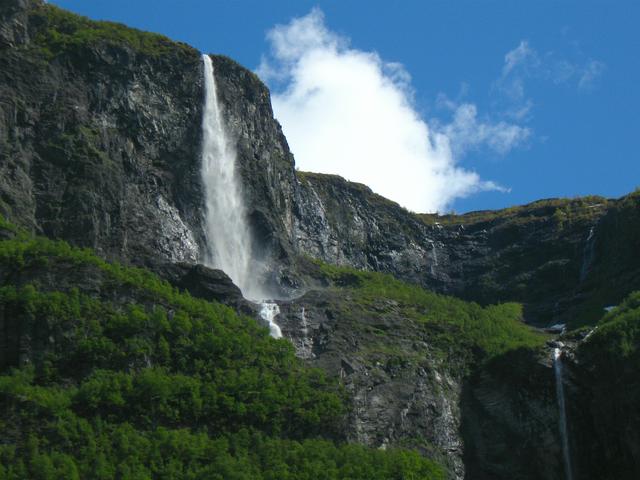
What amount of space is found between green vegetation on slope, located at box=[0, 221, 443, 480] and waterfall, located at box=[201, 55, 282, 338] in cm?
1923

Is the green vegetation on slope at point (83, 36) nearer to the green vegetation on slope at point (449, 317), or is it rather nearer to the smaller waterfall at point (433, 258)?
the green vegetation on slope at point (449, 317)

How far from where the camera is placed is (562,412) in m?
72.1

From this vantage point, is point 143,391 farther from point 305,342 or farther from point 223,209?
point 223,209

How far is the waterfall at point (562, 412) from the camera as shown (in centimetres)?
7019

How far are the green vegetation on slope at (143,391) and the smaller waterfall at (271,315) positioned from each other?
5894 mm

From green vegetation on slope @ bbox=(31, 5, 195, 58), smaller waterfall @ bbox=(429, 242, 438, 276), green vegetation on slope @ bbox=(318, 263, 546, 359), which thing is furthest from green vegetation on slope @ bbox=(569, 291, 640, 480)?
green vegetation on slope @ bbox=(31, 5, 195, 58)

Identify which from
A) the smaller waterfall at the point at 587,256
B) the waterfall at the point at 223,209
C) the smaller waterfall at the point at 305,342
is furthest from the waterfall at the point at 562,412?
the smaller waterfall at the point at 587,256

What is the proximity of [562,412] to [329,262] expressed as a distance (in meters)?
41.5

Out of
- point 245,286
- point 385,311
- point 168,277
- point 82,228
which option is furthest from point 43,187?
point 385,311

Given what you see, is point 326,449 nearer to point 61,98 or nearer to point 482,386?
point 482,386

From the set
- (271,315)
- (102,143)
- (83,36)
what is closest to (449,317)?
(271,315)

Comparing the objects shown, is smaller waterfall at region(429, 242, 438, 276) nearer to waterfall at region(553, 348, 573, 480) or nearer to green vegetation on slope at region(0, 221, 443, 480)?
waterfall at region(553, 348, 573, 480)

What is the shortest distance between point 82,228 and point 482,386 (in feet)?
101

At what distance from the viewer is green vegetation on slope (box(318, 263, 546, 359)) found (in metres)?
80.9
